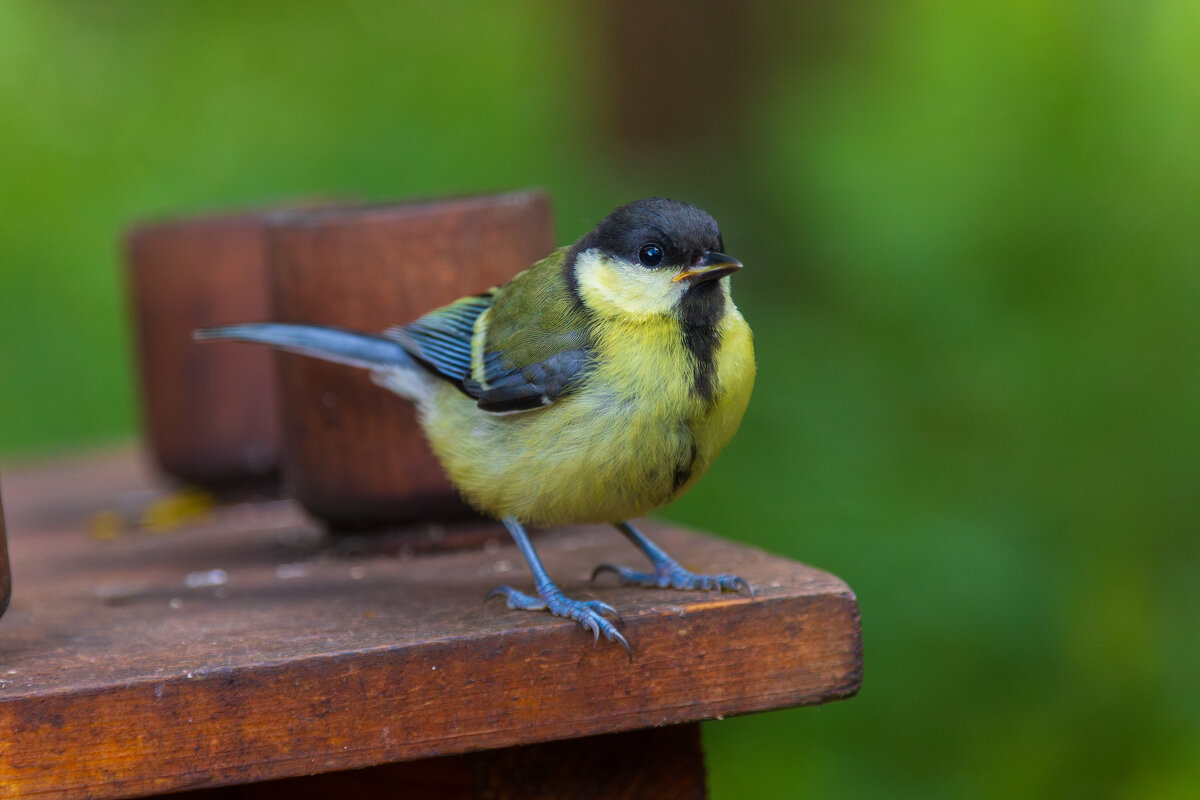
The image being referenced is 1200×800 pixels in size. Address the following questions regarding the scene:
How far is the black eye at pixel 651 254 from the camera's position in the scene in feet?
7.47

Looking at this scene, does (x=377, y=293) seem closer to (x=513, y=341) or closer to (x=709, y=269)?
(x=513, y=341)

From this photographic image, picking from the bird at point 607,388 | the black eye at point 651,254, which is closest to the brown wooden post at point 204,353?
the bird at point 607,388

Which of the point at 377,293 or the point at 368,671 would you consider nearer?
the point at 368,671

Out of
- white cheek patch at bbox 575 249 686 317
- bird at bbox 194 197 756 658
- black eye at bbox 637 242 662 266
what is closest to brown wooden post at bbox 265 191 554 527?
bird at bbox 194 197 756 658

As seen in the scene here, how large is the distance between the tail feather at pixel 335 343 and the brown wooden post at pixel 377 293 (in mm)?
87

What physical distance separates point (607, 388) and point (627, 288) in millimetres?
217

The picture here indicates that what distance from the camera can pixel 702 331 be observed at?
2.25m

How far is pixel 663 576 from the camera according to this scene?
2287mm

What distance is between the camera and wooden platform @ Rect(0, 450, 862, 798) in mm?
1743

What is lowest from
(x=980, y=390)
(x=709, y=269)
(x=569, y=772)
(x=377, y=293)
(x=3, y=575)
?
(x=569, y=772)

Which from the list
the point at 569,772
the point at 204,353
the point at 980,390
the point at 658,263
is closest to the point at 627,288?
the point at 658,263

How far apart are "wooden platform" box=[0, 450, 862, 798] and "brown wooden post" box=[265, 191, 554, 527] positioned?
1.11 feet

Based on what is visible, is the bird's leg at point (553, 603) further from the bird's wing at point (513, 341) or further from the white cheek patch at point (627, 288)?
the white cheek patch at point (627, 288)

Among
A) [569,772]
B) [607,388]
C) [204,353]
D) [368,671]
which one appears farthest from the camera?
[204,353]
